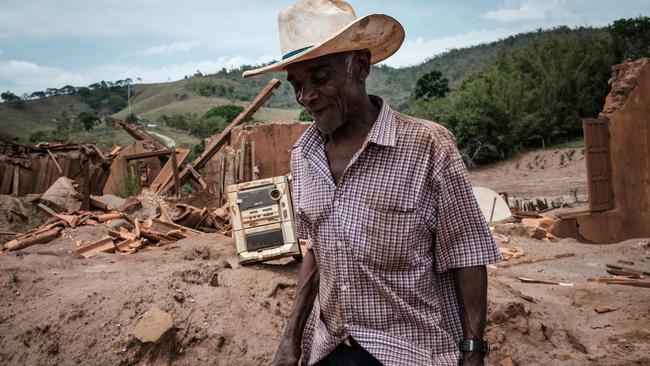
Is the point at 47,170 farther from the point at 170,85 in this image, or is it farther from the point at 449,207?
the point at 170,85

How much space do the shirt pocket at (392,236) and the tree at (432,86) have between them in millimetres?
40747

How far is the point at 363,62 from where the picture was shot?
6.23ft

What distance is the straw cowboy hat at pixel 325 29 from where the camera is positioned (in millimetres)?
1742

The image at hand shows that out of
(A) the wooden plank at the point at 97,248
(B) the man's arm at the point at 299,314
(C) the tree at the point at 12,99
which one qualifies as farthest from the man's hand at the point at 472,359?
(C) the tree at the point at 12,99

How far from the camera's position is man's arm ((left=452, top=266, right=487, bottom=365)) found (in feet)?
5.50

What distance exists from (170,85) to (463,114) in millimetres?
57496

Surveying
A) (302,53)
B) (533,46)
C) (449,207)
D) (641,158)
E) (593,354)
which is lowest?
(593,354)

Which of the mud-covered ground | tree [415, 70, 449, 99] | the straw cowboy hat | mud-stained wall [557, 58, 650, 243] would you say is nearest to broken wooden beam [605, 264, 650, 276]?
the mud-covered ground

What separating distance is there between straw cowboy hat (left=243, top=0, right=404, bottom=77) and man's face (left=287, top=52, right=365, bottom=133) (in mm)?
37

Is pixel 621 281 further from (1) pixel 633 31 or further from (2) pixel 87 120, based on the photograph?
(2) pixel 87 120

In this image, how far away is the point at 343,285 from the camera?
1774 mm

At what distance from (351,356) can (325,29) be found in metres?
1.01

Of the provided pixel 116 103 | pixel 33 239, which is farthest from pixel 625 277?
pixel 116 103

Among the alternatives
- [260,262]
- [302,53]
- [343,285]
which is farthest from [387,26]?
[260,262]
